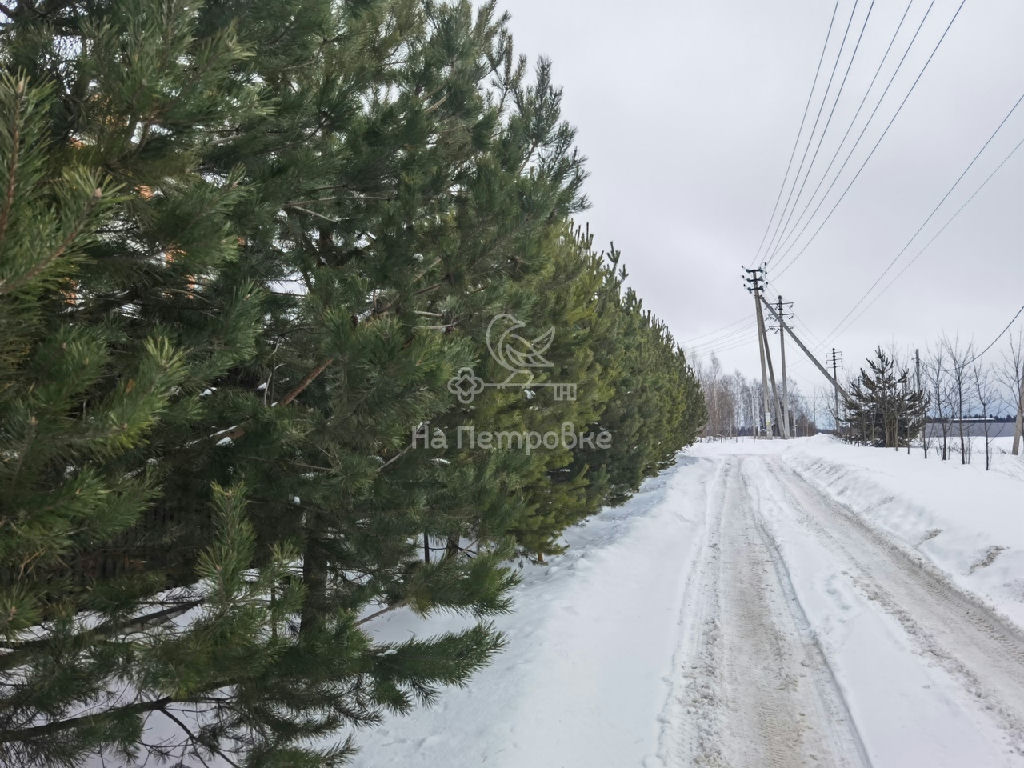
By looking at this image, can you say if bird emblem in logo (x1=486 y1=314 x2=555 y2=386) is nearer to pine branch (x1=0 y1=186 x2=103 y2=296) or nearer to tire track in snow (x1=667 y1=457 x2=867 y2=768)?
pine branch (x1=0 y1=186 x2=103 y2=296)

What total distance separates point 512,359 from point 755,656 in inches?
135

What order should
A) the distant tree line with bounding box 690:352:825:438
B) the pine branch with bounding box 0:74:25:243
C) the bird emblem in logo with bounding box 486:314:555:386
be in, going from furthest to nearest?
the distant tree line with bounding box 690:352:825:438 → the bird emblem in logo with bounding box 486:314:555:386 → the pine branch with bounding box 0:74:25:243

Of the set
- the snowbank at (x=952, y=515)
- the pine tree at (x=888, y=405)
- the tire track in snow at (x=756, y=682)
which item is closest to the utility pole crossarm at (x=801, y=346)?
the pine tree at (x=888, y=405)

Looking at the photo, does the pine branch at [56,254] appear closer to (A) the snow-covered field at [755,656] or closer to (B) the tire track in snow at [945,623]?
(A) the snow-covered field at [755,656]

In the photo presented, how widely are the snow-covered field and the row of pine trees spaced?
1.36 meters

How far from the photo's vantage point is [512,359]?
5.56 m

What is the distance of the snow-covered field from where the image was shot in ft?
11.2

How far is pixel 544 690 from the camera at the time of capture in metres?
4.00

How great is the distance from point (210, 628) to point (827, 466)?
20.3 meters

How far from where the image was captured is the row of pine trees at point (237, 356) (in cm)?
130

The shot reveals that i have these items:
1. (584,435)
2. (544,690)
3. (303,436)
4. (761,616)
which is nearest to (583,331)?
(584,435)

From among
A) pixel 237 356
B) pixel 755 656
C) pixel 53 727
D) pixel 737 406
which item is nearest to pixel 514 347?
pixel 755 656

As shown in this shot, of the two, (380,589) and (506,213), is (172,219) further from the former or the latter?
(380,589)

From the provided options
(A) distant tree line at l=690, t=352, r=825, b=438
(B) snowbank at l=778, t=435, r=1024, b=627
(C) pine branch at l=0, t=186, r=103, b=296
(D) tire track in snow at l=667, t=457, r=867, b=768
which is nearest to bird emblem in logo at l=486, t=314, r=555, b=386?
(C) pine branch at l=0, t=186, r=103, b=296
